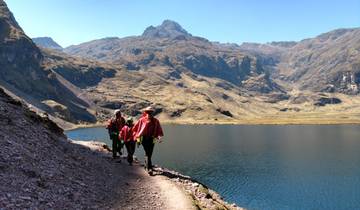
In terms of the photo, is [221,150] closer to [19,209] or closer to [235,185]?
[235,185]

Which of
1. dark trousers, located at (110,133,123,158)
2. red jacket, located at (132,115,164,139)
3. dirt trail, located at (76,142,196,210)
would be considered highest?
red jacket, located at (132,115,164,139)

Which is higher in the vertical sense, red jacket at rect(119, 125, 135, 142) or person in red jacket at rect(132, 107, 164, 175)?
person in red jacket at rect(132, 107, 164, 175)

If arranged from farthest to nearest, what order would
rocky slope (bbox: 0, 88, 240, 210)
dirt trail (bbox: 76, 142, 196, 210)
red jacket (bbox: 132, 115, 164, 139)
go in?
1. red jacket (bbox: 132, 115, 164, 139)
2. dirt trail (bbox: 76, 142, 196, 210)
3. rocky slope (bbox: 0, 88, 240, 210)

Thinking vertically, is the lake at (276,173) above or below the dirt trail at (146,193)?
below

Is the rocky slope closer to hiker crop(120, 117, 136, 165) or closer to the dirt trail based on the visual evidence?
the dirt trail

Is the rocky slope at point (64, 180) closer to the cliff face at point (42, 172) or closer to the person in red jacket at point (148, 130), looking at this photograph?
the cliff face at point (42, 172)

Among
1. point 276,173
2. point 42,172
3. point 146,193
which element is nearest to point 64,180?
point 42,172

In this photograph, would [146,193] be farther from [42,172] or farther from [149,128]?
[42,172]

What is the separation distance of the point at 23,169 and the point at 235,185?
7157cm

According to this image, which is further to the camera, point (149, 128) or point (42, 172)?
point (149, 128)

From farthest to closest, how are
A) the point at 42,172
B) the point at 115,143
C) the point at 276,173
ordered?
the point at 276,173, the point at 115,143, the point at 42,172

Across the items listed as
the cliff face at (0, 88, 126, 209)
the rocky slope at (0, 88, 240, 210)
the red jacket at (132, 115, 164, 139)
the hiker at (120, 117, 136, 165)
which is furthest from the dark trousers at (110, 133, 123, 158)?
the red jacket at (132, 115, 164, 139)

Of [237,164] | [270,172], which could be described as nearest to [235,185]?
[270,172]

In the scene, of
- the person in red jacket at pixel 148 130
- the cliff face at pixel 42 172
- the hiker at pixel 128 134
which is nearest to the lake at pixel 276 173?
the hiker at pixel 128 134
